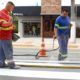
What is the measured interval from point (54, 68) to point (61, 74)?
1.30 meters

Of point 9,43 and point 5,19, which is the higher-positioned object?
point 5,19

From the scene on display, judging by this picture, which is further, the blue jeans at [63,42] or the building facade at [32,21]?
the building facade at [32,21]

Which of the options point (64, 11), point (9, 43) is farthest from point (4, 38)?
point (64, 11)

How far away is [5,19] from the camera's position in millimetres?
8852

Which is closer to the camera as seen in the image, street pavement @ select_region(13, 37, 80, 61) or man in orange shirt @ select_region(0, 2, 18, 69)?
man in orange shirt @ select_region(0, 2, 18, 69)

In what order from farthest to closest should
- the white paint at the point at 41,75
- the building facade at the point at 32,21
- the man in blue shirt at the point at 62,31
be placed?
the building facade at the point at 32,21
the man in blue shirt at the point at 62,31
the white paint at the point at 41,75

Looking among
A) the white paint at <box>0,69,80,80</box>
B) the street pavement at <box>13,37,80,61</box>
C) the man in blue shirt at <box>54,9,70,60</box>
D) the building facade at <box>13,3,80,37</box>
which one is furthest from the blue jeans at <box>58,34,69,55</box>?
the building facade at <box>13,3,80,37</box>

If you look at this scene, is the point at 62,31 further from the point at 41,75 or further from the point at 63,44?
the point at 41,75

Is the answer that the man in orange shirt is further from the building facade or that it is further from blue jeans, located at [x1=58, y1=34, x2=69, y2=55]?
the building facade

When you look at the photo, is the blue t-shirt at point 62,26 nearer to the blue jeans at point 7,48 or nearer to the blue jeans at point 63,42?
the blue jeans at point 63,42

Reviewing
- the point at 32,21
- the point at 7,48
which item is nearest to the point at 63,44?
the point at 7,48

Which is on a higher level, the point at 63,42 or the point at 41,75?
the point at 63,42

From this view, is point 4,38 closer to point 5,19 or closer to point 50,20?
point 5,19

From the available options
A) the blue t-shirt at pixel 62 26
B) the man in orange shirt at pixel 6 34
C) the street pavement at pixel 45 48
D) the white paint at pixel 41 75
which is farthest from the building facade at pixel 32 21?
the white paint at pixel 41 75
